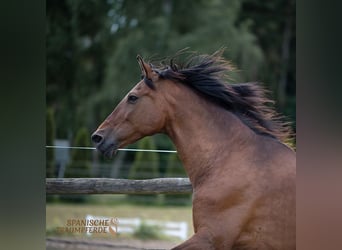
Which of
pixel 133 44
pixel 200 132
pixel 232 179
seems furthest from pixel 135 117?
pixel 133 44

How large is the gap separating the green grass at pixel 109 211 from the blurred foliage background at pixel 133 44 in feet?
1.56

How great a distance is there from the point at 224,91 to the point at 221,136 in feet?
0.79

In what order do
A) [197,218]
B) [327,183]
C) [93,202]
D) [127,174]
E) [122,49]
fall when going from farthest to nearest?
[122,49] → [127,174] → [93,202] → [327,183] → [197,218]

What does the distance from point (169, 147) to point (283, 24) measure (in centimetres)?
342

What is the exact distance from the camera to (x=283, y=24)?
8969mm

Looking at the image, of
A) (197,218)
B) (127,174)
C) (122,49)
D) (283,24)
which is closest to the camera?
(197,218)

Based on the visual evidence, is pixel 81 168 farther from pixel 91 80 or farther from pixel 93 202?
pixel 91 80

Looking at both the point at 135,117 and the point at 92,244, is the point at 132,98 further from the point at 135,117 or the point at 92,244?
the point at 92,244

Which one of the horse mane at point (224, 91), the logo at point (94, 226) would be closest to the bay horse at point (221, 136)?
the horse mane at point (224, 91)

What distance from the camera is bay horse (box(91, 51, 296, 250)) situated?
318 cm

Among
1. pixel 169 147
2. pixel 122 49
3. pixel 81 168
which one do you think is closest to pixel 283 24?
pixel 122 49

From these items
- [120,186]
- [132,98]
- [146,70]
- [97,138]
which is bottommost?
[120,186]

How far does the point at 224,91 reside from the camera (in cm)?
326

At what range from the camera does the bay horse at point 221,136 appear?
3.18m
